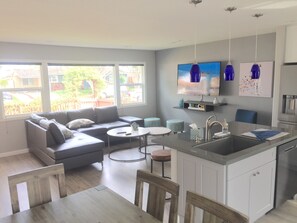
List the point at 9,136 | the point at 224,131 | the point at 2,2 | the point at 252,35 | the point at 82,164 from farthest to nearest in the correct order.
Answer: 1. the point at 9,136
2. the point at 252,35
3. the point at 82,164
4. the point at 224,131
5. the point at 2,2

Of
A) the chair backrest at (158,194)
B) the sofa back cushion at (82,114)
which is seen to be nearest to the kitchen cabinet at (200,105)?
the sofa back cushion at (82,114)

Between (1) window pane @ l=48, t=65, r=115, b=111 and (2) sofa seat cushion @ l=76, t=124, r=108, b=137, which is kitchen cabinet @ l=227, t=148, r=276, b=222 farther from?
(1) window pane @ l=48, t=65, r=115, b=111

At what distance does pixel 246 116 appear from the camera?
5.14 m

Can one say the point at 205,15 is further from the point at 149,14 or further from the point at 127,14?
the point at 127,14

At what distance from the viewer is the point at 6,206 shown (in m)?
3.24

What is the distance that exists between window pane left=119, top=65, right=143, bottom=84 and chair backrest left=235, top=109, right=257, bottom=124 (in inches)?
127

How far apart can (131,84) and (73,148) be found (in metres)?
3.49

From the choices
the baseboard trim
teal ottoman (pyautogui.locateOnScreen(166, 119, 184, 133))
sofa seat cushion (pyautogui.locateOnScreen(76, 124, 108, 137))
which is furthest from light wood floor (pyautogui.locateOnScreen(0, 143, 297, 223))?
teal ottoman (pyautogui.locateOnScreen(166, 119, 184, 133))

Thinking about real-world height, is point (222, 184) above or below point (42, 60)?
below

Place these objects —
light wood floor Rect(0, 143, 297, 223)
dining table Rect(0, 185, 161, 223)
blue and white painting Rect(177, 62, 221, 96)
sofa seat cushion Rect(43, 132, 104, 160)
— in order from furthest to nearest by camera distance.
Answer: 1. blue and white painting Rect(177, 62, 221, 96)
2. sofa seat cushion Rect(43, 132, 104, 160)
3. light wood floor Rect(0, 143, 297, 223)
4. dining table Rect(0, 185, 161, 223)

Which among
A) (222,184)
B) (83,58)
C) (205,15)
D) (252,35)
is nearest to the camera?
(222,184)

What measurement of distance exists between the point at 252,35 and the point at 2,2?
14.4 ft

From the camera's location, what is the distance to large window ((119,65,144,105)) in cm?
711

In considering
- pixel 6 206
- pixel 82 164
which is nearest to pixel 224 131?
pixel 82 164
